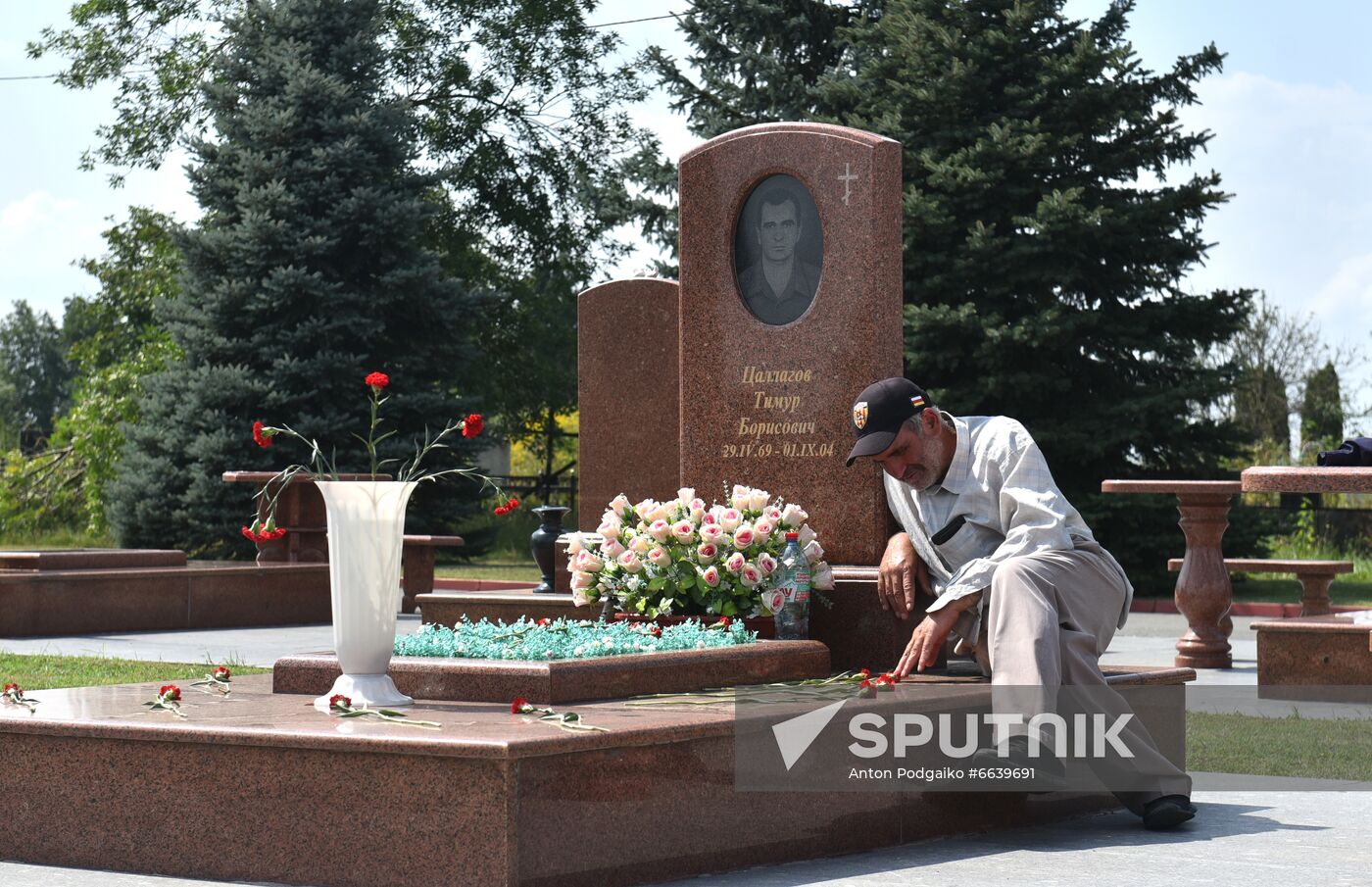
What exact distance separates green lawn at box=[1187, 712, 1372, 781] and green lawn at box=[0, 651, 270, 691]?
5.27 metres

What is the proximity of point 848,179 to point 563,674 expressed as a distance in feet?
10.5

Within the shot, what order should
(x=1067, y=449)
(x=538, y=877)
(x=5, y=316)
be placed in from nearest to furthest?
(x=538, y=877) → (x=1067, y=449) → (x=5, y=316)

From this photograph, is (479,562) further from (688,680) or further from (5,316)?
(5,316)

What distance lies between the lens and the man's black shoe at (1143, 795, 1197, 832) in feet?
20.5

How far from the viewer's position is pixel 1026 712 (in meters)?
6.07

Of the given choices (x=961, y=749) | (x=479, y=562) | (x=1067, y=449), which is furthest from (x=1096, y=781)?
(x=479, y=562)

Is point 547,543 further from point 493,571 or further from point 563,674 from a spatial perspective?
point 493,571

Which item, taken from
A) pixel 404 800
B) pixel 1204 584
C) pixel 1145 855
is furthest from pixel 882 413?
pixel 1204 584

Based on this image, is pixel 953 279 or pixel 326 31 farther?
pixel 326 31

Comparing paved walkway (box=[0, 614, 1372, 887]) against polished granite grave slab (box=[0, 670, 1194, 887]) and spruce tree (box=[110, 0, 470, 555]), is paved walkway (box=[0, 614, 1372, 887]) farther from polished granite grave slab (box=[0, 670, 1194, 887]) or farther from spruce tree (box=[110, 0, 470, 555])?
spruce tree (box=[110, 0, 470, 555])

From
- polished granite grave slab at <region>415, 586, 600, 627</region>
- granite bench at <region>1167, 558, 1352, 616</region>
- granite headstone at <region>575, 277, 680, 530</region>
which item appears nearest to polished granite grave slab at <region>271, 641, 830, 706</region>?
polished granite grave slab at <region>415, 586, 600, 627</region>

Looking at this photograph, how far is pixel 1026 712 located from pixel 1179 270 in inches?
719

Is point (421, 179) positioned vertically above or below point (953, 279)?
above

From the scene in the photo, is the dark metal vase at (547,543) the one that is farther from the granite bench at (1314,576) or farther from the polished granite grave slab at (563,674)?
the polished granite grave slab at (563,674)
